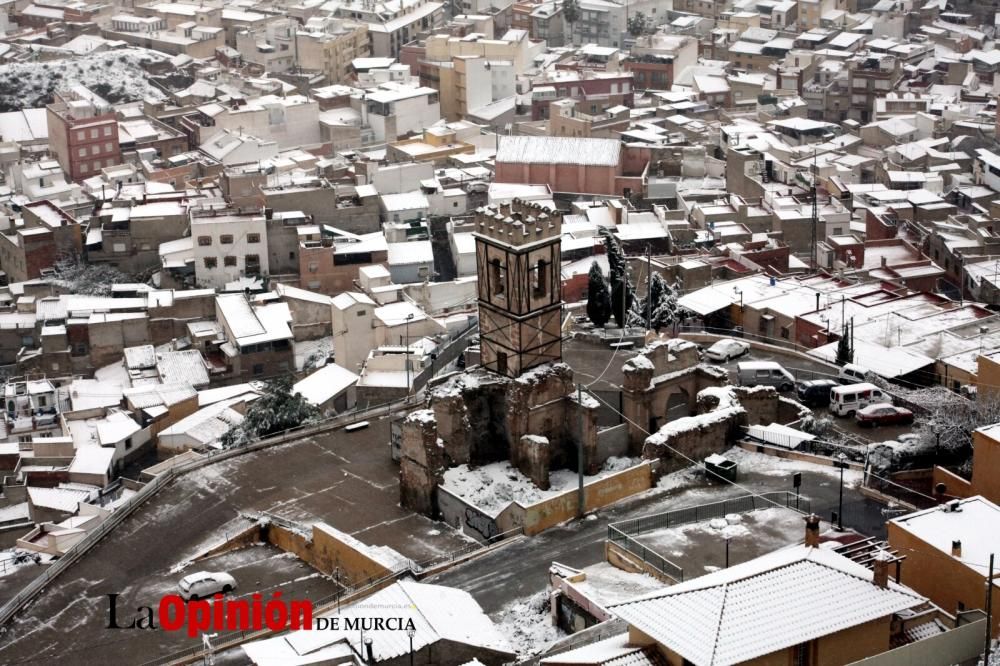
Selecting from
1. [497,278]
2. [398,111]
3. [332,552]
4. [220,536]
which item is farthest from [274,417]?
[398,111]

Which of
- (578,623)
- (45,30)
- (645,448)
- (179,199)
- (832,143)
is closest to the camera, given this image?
(578,623)

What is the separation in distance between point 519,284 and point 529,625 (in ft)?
29.8

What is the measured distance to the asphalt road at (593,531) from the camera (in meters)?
31.5

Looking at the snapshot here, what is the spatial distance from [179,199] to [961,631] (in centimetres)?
5344

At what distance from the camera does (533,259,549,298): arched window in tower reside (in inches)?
1433

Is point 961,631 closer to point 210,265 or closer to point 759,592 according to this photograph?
point 759,592

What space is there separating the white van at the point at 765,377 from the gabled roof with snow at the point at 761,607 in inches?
616

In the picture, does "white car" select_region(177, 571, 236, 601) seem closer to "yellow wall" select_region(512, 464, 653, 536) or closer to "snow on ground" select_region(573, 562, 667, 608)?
"yellow wall" select_region(512, 464, 653, 536)

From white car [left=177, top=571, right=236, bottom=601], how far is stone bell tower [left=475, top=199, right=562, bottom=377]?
8.18 metres

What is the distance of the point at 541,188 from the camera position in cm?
7362

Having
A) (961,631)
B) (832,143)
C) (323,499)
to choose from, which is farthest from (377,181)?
(961,631)

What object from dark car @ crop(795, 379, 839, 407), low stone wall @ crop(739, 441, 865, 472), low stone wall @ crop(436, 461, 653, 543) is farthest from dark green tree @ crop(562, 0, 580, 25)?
low stone wall @ crop(436, 461, 653, 543)

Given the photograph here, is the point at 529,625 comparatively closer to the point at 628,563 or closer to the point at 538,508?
the point at 628,563

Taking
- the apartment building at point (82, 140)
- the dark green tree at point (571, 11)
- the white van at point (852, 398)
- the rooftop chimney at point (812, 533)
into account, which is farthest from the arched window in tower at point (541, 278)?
the dark green tree at point (571, 11)
